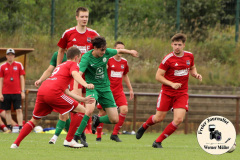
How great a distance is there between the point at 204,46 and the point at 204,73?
1.94m

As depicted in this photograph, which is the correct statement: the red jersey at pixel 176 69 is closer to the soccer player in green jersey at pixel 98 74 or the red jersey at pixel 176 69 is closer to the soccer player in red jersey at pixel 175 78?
the soccer player in red jersey at pixel 175 78

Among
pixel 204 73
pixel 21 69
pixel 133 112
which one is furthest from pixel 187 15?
pixel 21 69

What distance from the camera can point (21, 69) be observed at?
14.8m

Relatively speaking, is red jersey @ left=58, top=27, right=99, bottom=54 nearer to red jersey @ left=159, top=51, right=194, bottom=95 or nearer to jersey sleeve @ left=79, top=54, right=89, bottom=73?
jersey sleeve @ left=79, top=54, right=89, bottom=73

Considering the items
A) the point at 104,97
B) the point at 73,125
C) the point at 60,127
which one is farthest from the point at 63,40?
the point at 73,125

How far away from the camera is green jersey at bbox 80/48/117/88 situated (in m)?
9.62

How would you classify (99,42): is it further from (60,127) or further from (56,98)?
(60,127)

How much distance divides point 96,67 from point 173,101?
5.23 feet

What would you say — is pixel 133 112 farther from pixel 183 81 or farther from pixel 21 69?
pixel 183 81

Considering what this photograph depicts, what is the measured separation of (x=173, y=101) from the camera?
33.6 ft

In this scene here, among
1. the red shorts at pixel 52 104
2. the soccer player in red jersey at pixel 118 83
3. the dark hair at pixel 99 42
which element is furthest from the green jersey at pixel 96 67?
the soccer player in red jersey at pixel 118 83

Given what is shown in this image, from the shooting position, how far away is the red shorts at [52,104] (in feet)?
28.1

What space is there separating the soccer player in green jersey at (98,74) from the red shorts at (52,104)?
30.0 inches

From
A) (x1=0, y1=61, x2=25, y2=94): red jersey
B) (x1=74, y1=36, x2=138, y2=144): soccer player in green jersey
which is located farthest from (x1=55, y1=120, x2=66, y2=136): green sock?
(x1=0, y1=61, x2=25, y2=94): red jersey
